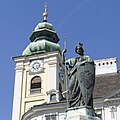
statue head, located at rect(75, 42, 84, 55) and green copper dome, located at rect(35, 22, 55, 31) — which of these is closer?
statue head, located at rect(75, 42, 84, 55)

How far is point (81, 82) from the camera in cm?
946

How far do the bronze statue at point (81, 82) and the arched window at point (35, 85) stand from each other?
3720 centimetres

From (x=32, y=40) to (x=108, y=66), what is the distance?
44.0ft

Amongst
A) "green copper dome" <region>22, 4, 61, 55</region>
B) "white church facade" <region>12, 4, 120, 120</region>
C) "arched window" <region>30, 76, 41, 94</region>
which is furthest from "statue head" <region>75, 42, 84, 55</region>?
"green copper dome" <region>22, 4, 61, 55</region>

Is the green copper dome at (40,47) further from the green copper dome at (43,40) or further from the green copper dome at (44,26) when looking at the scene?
the green copper dome at (44,26)

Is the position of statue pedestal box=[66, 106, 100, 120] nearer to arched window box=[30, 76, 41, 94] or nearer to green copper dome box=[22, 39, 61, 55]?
arched window box=[30, 76, 41, 94]

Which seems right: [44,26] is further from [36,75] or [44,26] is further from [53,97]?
[53,97]

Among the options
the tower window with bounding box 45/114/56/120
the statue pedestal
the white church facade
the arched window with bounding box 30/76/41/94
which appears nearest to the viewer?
the statue pedestal

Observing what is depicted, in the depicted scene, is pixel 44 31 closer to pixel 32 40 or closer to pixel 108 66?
pixel 32 40

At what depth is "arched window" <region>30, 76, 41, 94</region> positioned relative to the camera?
46.9m

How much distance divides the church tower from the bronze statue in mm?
34727

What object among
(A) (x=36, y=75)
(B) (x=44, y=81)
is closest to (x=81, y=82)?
(B) (x=44, y=81)

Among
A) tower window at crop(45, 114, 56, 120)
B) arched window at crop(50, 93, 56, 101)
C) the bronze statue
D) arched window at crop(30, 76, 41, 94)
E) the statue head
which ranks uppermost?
arched window at crop(30, 76, 41, 94)

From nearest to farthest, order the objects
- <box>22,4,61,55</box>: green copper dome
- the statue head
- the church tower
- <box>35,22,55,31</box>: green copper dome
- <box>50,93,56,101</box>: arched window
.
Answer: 1. the statue head
2. <box>50,93,56,101</box>: arched window
3. the church tower
4. <box>22,4,61,55</box>: green copper dome
5. <box>35,22,55,31</box>: green copper dome
